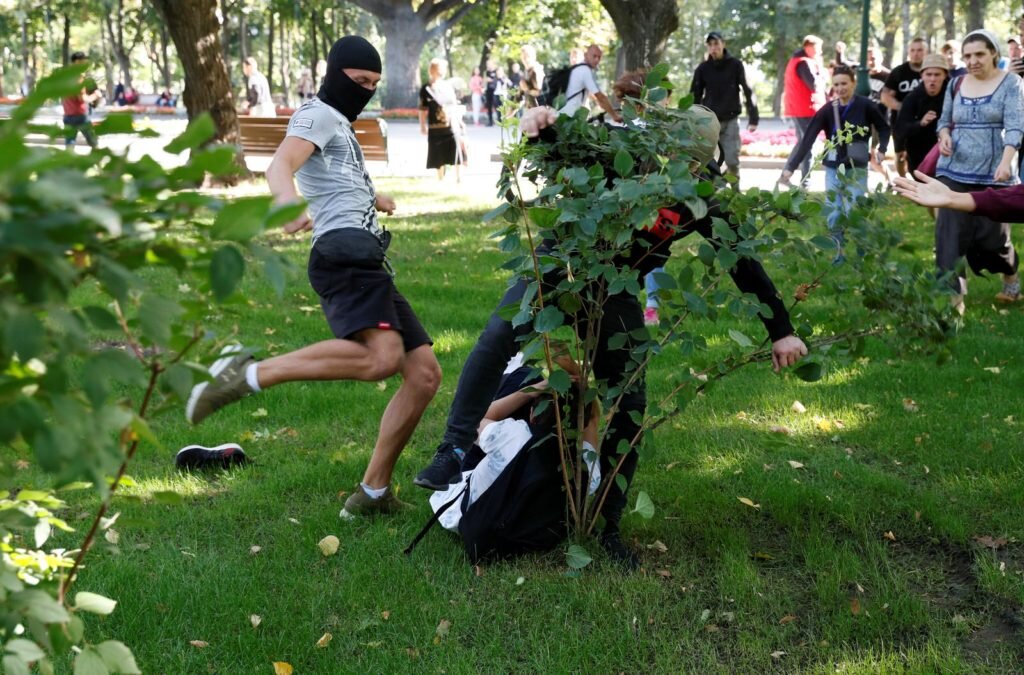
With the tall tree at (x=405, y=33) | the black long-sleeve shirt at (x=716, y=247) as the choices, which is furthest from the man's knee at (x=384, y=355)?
the tall tree at (x=405, y=33)

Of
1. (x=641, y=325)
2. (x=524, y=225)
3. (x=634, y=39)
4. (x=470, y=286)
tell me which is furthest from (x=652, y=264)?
(x=634, y=39)

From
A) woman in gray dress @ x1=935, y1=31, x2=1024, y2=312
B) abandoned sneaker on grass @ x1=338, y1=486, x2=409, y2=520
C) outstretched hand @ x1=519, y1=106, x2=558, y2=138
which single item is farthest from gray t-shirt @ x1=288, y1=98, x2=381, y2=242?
Result: woman in gray dress @ x1=935, y1=31, x2=1024, y2=312

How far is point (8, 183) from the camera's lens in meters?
1.33

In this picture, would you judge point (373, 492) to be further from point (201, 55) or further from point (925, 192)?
point (201, 55)

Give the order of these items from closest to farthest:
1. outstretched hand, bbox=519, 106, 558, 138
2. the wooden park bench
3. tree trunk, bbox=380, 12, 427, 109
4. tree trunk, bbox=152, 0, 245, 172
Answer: outstretched hand, bbox=519, 106, 558, 138 → tree trunk, bbox=152, 0, 245, 172 → the wooden park bench → tree trunk, bbox=380, 12, 427, 109

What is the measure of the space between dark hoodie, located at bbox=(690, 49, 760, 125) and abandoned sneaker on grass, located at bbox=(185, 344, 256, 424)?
34.4 feet

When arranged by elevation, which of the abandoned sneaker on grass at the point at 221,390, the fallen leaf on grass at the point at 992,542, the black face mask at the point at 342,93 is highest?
the black face mask at the point at 342,93

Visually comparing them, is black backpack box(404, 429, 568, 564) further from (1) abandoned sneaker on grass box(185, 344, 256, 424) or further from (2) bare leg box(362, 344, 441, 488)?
(1) abandoned sneaker on grass box(185, 344, 256, 424)

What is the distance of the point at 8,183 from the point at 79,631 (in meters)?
1.04

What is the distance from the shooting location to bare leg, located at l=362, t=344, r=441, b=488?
4703 millimetres

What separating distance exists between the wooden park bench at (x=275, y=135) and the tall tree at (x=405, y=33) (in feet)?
88.0

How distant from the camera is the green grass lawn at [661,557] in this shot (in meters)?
3.63

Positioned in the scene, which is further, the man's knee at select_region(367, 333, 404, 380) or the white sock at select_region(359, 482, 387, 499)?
the white sock at select_region(359, 482, 387, 499)

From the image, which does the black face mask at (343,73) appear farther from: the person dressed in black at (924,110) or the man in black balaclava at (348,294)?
the person dressed in black at (924,110)
